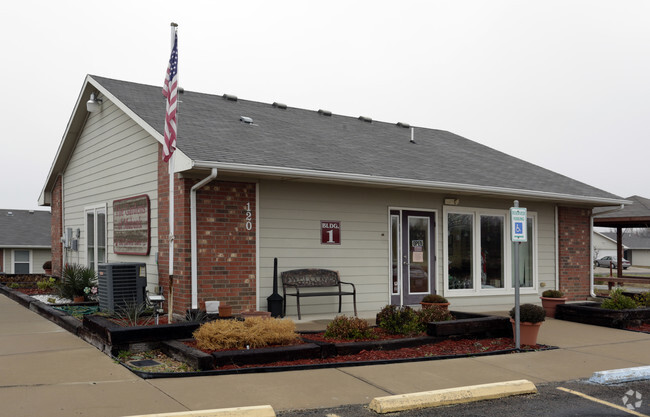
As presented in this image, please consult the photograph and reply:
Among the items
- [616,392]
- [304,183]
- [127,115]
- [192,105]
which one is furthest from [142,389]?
[192,105]

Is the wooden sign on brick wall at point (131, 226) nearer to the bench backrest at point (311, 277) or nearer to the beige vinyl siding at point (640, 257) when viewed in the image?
the bench backrest at point (311, 277)

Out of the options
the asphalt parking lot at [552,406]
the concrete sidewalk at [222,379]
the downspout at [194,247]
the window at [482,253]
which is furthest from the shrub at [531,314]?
the downspout at [194,247]

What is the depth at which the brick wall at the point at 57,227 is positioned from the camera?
17300 mm

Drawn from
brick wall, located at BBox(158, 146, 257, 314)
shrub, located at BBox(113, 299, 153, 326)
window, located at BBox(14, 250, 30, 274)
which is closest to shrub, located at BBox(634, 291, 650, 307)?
brick wall, located at BBox(158, 146, 257, 314)

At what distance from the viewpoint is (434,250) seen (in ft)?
41.7

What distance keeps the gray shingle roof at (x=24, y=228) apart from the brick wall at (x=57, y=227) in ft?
53.9

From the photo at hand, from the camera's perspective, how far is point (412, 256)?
40.9 ft

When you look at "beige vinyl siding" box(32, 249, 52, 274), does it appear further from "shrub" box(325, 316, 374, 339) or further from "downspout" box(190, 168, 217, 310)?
"shrub" box(325, 316, 374, 339)

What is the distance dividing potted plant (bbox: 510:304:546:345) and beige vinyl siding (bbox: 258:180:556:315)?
11.5 ft

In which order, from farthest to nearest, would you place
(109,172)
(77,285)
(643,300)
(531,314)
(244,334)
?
(109,172) < (77,285) < (643,300) < (531,314) < (244,334)

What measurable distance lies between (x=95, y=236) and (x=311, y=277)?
242 inches

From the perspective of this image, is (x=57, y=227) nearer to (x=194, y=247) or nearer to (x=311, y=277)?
(x=194, y=247)

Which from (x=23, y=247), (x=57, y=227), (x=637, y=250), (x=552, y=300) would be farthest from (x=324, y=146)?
(x=637, y=250)

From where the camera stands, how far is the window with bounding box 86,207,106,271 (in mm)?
13719
